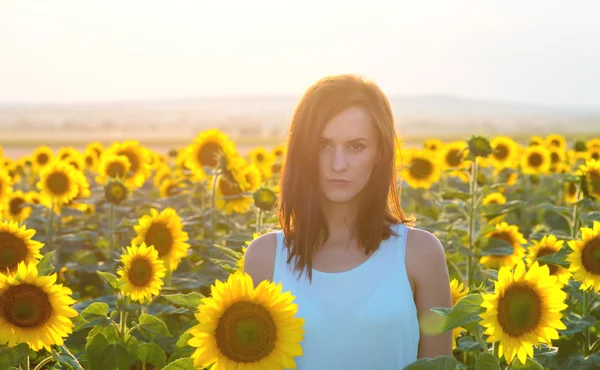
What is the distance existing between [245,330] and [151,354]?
1.37 meters

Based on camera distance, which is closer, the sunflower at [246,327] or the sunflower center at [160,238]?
the sunflower at [246,327]

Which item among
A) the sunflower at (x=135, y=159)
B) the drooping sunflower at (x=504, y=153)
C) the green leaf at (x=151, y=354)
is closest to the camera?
the green leaf at (x=151, y=354)

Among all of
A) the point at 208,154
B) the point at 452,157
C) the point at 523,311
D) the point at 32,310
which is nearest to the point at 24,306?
the point at 32,310

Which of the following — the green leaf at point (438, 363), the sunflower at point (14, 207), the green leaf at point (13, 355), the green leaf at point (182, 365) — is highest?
the green leaf at point (438, 363)

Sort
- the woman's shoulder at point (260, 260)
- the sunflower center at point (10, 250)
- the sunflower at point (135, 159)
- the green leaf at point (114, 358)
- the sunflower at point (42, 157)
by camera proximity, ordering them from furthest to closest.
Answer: the sunflower at point (42, 157)
the sunflower at point (135, 159)
the sunflower center at point (10, 250)
the green leaf at point (114, 358)
the woman's shoulder at point (260, 260)

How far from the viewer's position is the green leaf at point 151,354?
11.8ft

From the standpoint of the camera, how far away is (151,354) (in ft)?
11.9

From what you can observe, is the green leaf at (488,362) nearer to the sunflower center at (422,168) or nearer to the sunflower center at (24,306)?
the sunflower center at (24,306)

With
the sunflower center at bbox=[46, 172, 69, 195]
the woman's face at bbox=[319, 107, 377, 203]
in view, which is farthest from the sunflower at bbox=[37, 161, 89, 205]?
the woman's face at bbox=[319, 107, 377, 203]

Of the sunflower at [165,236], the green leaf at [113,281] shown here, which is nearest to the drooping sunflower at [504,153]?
the sunflower at [165,236]

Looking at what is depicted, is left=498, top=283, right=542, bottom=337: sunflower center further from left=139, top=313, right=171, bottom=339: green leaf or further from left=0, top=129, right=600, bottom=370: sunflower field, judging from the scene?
left=139, top=313, right=171, bottom=339: green leaf

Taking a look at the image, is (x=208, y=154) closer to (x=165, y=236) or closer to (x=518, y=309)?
(x=165, y=236)

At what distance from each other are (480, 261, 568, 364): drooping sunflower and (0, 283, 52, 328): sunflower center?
5.17 feet

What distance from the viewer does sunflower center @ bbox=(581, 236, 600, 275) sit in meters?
3.57
